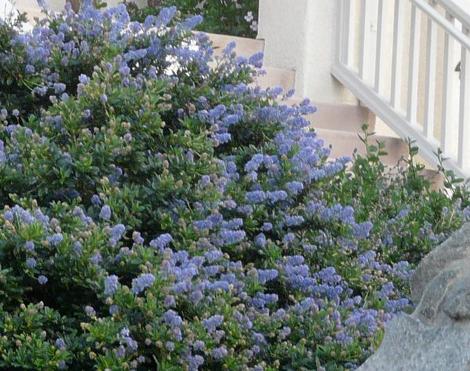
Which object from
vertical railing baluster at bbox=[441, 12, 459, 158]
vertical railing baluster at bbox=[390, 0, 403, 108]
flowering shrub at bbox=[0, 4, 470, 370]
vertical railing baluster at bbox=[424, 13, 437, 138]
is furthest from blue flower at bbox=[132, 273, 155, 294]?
vertical railing baluster at bbox=[390, 0, 403, 108]

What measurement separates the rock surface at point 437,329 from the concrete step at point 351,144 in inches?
171

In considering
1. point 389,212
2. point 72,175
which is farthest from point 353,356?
point 389,212

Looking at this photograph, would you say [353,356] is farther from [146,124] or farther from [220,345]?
[146,124]

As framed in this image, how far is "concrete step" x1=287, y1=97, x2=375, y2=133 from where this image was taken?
722cm

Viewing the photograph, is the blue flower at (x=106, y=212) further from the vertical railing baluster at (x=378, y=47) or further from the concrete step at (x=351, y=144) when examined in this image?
the vertical railing baluster at (x=378, y=47)

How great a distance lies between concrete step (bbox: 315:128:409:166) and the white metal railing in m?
0.09

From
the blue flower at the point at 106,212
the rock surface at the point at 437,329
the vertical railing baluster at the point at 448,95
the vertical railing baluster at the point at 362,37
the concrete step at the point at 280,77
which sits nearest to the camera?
the rock surface at the point at 437,329

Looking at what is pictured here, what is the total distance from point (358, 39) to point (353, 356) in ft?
13.9

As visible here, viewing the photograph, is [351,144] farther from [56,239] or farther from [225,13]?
[56,239]

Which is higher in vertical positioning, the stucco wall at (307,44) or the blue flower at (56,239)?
the stucco wall at (307,44)

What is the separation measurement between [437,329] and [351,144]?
15.6 ft

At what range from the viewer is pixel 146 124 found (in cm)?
409

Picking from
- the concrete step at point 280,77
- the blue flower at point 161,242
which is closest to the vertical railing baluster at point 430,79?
the concrete step at point 280,77

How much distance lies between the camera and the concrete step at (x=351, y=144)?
6843 mm
